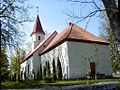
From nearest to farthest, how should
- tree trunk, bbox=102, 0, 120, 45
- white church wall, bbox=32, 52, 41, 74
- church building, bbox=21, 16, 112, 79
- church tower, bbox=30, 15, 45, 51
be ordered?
1. tree trunk, bbox=102, 0, 120, 45
2. church building, bbox=21, 16, 112, 79
3. white church wall, bbox=32, 52, 41, 74
4. church tower, bbox=30, 15, 45, 51

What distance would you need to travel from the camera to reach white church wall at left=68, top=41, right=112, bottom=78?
33.2m

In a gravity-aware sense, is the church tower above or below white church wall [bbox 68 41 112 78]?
above

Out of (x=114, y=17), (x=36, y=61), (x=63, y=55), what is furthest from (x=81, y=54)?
(x=114, y=17)

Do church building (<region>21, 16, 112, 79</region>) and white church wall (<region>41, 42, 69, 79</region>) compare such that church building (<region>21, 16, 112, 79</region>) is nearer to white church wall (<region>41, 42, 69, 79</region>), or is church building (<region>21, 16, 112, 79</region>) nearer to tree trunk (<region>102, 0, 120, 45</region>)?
white church wall (<region>41, 42, 69, 79</region>)

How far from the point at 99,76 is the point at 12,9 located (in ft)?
44.6

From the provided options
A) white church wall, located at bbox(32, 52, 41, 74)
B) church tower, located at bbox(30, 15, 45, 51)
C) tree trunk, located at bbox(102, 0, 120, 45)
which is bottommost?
tree trunk, located at bbox(102, 0, 120, 45)

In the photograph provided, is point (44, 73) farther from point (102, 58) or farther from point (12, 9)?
point (12, 9)

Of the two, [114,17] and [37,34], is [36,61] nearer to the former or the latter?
[37,34]

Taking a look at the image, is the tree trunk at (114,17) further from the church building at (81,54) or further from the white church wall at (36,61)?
the white church wall at (36,61)

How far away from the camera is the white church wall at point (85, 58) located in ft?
109

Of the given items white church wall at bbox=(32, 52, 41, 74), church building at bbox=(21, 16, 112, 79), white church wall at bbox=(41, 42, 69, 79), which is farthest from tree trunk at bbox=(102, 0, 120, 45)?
white church wall at bbox=(32, 52, 41, 74)

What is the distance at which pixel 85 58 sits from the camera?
3431 centimetres

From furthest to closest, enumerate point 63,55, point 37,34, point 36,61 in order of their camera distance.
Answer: point 37,34 → point 36,61 → point 63,55

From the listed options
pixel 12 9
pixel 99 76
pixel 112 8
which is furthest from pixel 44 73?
Answer: pixel 112 8
